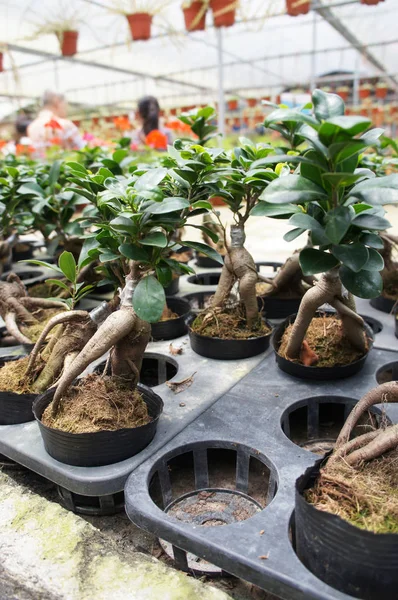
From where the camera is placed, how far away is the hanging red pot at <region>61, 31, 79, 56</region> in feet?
22.0

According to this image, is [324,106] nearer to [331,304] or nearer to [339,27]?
[331,304]

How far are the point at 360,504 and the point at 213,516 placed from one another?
1.48 ft

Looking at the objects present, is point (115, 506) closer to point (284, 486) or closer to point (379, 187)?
point (284, 486)

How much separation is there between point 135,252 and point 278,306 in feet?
3.57

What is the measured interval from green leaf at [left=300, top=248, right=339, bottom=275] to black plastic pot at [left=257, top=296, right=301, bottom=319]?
995 mm

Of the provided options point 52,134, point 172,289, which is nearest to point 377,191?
point 172,289

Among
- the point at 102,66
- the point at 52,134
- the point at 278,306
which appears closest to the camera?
the point at 278,306

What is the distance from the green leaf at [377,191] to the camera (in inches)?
38.0

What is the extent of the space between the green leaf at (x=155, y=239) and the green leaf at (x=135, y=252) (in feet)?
0.12

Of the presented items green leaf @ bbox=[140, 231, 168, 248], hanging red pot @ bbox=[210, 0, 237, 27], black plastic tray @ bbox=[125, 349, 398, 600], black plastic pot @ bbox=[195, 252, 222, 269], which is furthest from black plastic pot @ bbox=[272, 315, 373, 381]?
hanging red pot @ bbox=[210, 0, 237, 27]

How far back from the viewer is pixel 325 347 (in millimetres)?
1653

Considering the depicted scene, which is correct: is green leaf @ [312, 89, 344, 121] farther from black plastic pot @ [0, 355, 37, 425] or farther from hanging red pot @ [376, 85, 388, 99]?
hanging red pot @ [376, 85, 388, 99]

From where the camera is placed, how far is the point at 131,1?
5875 mm

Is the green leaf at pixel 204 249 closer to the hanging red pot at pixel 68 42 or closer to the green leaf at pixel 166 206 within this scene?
the green leaf at pixel 166 206
